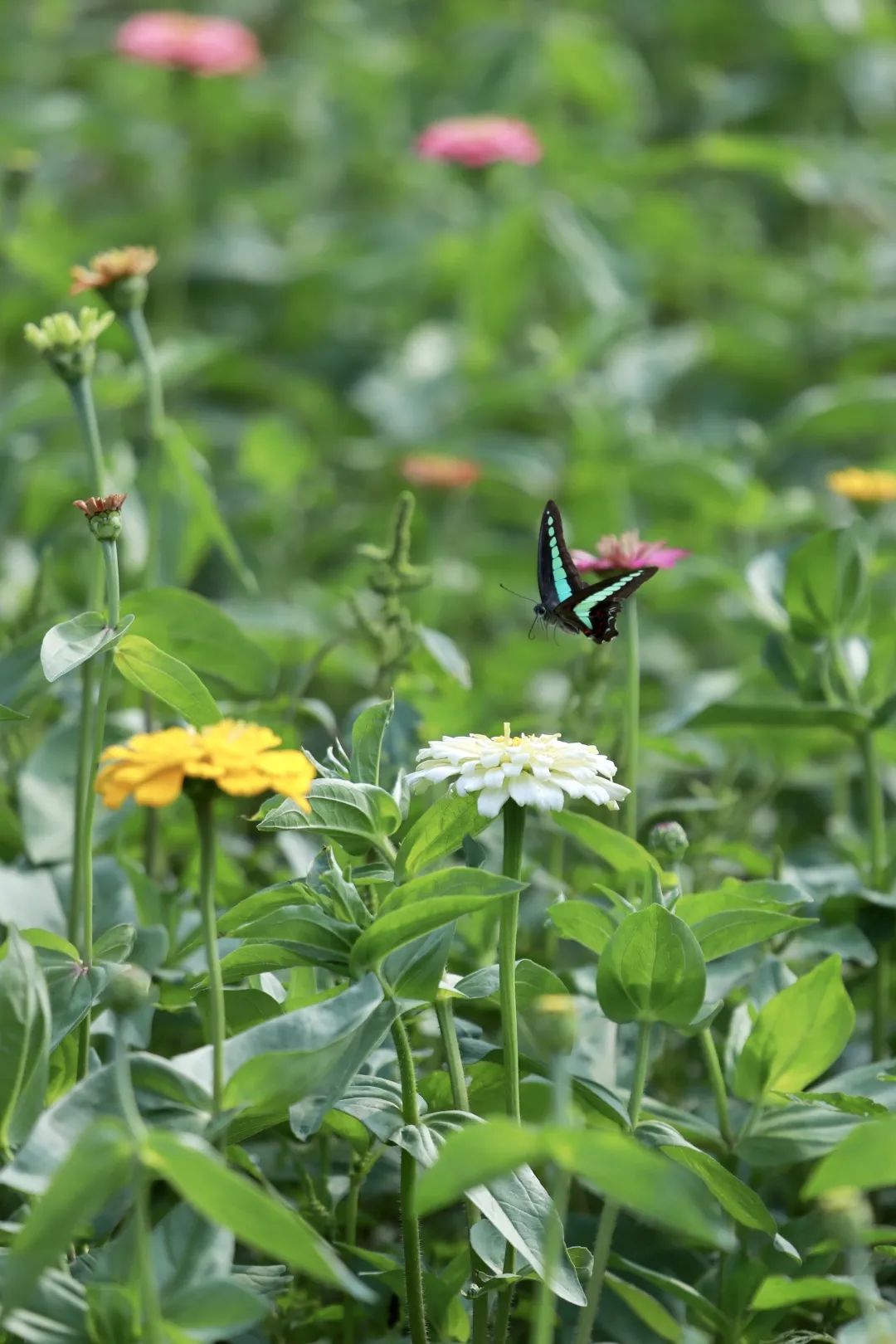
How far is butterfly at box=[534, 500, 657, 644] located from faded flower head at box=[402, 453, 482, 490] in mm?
739

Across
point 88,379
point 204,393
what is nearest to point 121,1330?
point 88,379

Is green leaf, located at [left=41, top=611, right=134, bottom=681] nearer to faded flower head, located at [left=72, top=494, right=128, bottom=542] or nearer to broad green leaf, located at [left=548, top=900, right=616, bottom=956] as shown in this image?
faded flower head, located at [left=72, top=494, right=128, bottom=542]

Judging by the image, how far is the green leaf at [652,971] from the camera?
88 cm

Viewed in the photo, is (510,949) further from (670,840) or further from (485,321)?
(485,321)

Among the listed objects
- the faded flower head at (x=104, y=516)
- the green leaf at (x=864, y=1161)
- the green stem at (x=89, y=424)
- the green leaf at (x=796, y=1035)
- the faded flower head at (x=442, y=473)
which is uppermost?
the faded flower head at (x=104, y=516)

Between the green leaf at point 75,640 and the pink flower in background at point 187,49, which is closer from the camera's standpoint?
the green leaf at point 75,640

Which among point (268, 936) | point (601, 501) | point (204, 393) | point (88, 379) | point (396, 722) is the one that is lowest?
point (204, 393)

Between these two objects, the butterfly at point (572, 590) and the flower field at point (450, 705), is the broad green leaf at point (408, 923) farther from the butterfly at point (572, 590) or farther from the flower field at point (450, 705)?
the butterfly at point (572, 590)

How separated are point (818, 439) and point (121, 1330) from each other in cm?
169

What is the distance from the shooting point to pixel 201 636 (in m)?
1.14

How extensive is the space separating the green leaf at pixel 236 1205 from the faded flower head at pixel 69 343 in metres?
0.60

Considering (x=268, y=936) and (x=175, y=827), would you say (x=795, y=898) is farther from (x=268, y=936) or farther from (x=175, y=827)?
(x=175, y=827)

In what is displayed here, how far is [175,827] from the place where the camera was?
1404 millimetres

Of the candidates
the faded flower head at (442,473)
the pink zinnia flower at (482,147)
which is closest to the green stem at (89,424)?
the faded flower head at (442,473)
